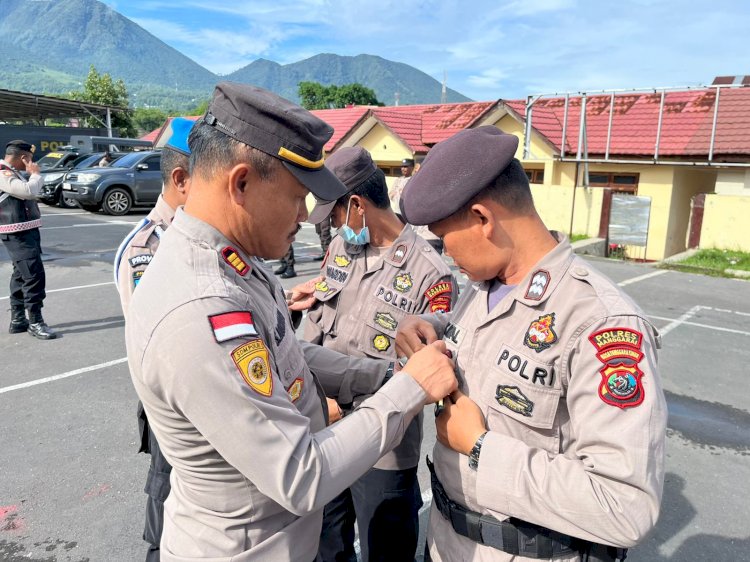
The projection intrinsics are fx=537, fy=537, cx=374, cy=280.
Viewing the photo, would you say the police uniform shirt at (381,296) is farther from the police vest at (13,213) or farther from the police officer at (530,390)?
the police vest at (13,213)

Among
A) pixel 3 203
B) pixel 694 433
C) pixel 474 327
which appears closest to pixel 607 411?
pixel 474 327

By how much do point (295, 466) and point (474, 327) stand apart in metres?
0.64

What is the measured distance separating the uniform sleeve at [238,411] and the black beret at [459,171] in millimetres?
572

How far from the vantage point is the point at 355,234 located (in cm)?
253

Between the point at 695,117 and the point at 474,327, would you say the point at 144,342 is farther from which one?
the point at 695,117

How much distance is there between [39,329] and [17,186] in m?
1.55

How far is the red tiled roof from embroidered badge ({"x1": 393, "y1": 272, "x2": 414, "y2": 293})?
13421 millimetres

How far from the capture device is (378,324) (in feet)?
7.79

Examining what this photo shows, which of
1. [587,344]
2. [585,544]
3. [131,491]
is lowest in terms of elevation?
[131,491]

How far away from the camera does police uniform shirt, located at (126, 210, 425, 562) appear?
1077 millimetres

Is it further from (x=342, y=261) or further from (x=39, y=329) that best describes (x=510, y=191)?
(x=39, y=329)

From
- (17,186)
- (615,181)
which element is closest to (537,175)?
(615,181)

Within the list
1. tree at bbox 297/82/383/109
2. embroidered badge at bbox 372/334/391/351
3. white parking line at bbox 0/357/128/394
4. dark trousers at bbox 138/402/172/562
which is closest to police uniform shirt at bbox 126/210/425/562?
dark trousers at bbox 138/402/172/562

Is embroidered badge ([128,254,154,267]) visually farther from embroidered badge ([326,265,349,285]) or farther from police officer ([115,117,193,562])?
embroidered badge ([326,265,349,285])
